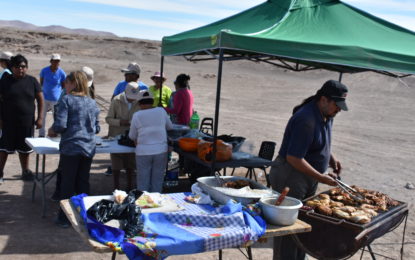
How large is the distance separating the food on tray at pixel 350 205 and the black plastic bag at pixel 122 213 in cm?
142

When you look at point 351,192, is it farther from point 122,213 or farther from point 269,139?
point 269,139

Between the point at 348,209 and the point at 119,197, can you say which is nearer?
the point at 119,197

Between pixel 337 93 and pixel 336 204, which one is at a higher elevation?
pixel 337 93

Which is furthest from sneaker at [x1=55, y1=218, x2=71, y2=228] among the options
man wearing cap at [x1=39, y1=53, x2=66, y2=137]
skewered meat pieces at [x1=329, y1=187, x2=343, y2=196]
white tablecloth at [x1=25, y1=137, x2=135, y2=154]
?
man wearing cap at [x1=39, y1=53, x2=66, y2=137]

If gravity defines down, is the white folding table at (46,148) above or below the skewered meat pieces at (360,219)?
below

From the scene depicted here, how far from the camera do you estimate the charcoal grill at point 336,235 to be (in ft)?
10.3

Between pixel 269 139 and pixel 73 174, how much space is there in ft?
24.4

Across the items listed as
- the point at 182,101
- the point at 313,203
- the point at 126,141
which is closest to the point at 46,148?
the point at 126,141

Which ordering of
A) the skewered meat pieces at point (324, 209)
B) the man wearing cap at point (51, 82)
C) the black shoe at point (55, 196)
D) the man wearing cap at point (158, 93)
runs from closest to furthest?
1. the skewered meat pieces at point (324, 209)
2. the black shoe at point (55, 196)
3. the man wearing cap at point (158, 93)
4. the man wearing cap at point (51, 82)

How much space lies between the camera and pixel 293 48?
178 inches

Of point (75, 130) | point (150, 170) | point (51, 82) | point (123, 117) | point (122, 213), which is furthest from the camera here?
point (51, 82)

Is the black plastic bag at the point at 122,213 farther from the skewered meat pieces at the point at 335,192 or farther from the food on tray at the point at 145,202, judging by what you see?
the skewered meat pieces at the point at 335,192

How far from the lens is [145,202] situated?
9.86 feet

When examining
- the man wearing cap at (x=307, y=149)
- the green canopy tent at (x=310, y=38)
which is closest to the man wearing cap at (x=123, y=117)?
the green canopy tent at (x=310, y=38)
